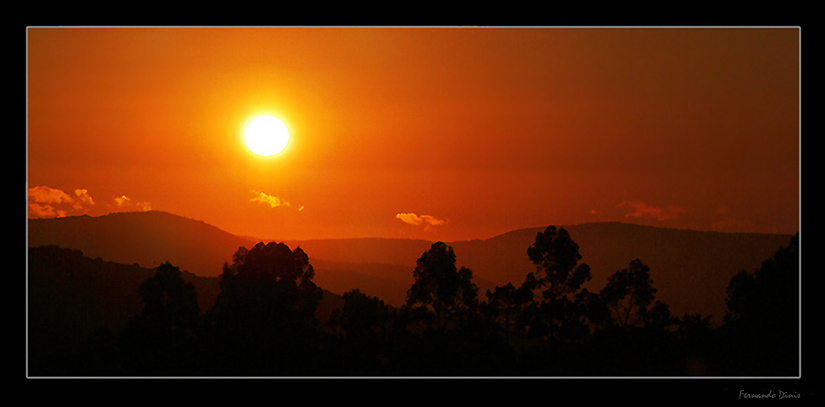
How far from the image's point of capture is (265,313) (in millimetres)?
9641

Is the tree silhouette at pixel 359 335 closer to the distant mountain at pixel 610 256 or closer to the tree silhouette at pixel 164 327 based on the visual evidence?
the distant mountain at pixel 610 256

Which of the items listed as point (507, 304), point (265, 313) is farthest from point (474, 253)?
point (265, 313)

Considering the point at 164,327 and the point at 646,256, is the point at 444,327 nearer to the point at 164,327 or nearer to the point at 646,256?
the point at 646,256

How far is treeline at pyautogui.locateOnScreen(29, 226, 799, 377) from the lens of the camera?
9164 millimetres

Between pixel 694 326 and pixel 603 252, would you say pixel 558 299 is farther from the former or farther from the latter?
pixel 694 326

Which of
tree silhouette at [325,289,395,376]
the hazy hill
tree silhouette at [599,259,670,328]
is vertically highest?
the hazy hill

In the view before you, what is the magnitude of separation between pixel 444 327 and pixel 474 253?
3.85 ft

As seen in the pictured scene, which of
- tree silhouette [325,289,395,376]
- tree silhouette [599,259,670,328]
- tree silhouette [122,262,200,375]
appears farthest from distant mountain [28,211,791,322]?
tree silhouette [122,262,200,375]

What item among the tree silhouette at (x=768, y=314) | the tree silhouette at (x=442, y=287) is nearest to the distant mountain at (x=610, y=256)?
the tree silhouette at (x=442, y=287)

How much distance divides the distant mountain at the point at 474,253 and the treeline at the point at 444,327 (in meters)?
0.16

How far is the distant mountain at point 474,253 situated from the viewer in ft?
32.7

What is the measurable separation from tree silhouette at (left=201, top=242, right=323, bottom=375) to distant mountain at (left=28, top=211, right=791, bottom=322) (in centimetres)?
23

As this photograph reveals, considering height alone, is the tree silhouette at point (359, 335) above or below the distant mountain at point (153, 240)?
below

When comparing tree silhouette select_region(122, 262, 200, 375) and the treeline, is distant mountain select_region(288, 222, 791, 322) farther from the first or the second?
tree silhouette select_region(122, 262, 200, 375)
